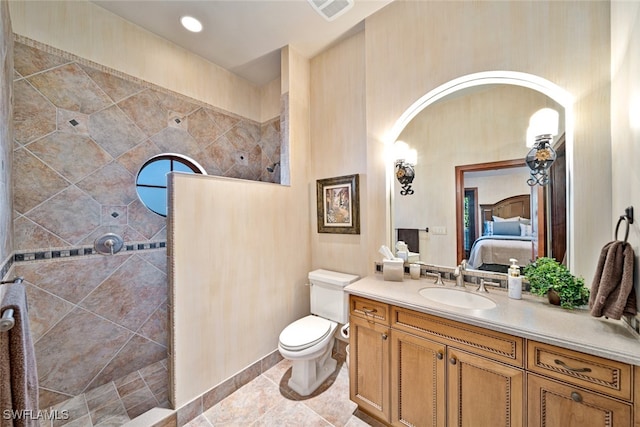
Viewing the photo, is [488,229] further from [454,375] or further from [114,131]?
[114,131]

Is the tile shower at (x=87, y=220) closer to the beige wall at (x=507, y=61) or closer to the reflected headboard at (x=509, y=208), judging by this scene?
the beige wall at (x=507, y=61)

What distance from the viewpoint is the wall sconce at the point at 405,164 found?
1.92 m

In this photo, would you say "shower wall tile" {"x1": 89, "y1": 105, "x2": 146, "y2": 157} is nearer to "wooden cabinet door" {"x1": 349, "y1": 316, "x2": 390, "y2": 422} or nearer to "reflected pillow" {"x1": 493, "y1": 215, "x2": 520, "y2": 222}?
"wooden cabinet door" {"x1": 349, "y1": 316, "x2": 390, "y2": 422}

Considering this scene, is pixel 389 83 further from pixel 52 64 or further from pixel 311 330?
pixel 52 64

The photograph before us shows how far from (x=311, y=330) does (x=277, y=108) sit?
2.56 meters

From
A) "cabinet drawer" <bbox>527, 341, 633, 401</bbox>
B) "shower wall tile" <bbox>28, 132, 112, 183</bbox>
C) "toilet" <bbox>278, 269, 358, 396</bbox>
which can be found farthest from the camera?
"toilet" <bbox>278, 269, 358, 396</bbox>

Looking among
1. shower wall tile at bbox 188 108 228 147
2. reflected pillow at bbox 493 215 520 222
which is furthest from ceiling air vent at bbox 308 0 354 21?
reflected pillow at bbox 493 215 520 222

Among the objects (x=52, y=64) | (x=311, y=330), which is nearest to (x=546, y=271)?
(x=311, y=330)

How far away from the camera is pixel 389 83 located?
1.94m

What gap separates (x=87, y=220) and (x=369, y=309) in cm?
226

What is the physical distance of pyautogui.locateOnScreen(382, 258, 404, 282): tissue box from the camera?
1751mm

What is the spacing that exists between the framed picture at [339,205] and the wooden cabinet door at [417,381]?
3.57 ft

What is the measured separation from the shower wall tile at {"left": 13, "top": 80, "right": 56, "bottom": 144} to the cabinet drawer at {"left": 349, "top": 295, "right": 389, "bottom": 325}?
2.50 meters

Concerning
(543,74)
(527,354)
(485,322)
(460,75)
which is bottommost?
(527,354)
